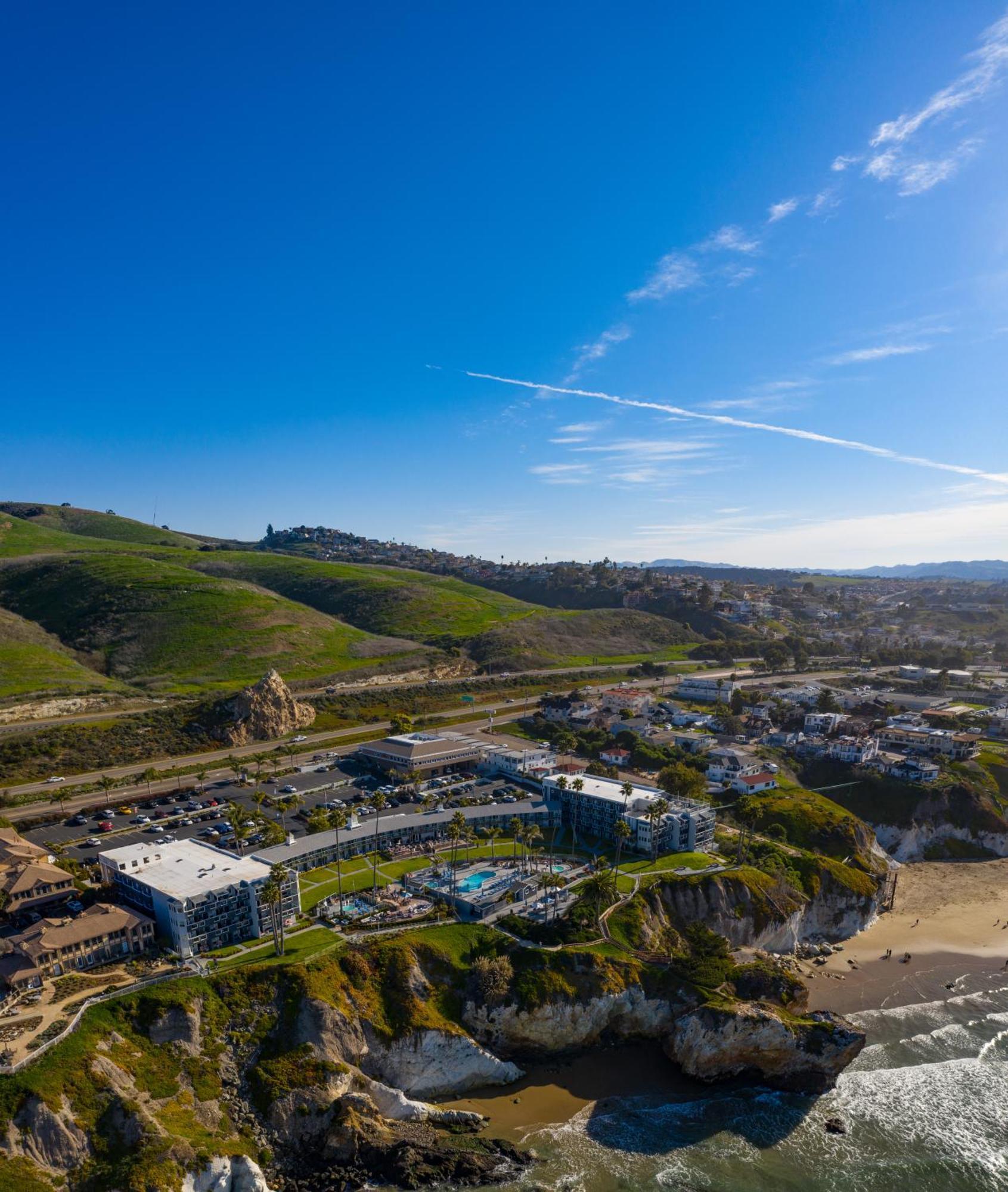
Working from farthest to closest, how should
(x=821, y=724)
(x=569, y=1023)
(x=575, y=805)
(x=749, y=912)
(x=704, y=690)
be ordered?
(x=704, y=690), (x=821, y=724), (x=575, y=805), (x=749, y=912), (x=569, y=1023)

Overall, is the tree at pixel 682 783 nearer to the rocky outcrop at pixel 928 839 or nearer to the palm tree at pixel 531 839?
the palm tree at pixel 531 839

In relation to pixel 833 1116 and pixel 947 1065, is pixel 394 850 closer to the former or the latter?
pixel 833 1116

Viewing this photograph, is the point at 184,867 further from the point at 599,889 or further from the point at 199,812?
the point at 599,889

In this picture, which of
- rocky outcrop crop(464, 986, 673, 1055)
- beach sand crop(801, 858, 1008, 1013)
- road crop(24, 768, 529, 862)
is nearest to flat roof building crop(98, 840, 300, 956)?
road crop(24, 768, 529, 862)

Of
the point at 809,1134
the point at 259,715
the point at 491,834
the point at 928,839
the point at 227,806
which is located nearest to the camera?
the point at 809,1134

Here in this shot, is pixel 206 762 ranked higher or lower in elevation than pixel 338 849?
higher

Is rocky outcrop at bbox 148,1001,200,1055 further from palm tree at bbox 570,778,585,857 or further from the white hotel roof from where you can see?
palm tree at bbox 570,778,585,857

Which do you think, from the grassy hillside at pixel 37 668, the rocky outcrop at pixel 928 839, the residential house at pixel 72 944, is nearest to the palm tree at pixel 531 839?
the residential house at pixel 72 944

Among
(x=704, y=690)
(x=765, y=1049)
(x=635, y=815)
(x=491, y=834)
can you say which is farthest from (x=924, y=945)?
(x=704, y=690)
